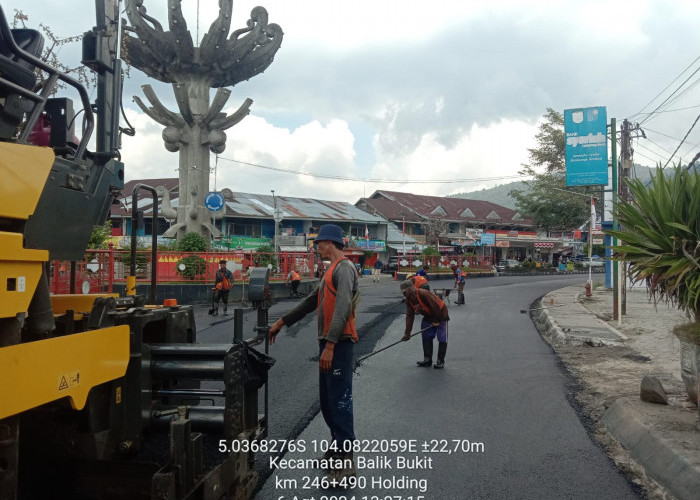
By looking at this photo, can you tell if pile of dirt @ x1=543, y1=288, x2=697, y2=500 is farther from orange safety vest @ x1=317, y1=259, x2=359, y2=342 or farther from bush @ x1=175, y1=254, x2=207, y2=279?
bush @ x1=175, y1=254, x2=207, y2=279

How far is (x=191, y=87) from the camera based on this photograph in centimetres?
2475

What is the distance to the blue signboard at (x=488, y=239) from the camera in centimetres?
5181

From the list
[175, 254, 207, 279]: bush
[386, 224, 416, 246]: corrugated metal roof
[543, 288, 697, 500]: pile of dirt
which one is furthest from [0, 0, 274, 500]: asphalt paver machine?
[386, 224, 416, 246]: corrugated metal roof

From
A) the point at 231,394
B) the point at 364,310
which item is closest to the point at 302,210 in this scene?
the point at 364,310

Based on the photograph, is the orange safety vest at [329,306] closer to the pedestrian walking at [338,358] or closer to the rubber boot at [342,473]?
the pedestrian walking at [338,358]

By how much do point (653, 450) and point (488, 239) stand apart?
49.2 metres

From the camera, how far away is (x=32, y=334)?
2479 mm

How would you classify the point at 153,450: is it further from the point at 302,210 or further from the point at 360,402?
the point at 302,210

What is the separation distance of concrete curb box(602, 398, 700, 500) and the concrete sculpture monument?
813 inches

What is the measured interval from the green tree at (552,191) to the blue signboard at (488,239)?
489 cm

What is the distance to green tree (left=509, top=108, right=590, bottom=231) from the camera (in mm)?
45000

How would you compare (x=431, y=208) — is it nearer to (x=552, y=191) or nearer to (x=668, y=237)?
(x=552, y=191)

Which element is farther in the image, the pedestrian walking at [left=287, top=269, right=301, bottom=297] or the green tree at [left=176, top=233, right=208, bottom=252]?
the green tree at [left=176, top=233, right=208, bottom=252]

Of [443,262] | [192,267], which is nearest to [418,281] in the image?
[192,267]
